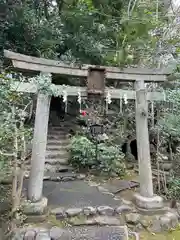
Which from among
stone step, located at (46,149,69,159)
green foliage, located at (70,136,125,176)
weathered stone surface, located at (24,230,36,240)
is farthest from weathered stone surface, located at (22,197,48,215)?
stone step, located at (46,149,69,159)

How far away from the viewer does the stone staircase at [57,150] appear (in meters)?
5.93

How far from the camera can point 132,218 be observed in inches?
141

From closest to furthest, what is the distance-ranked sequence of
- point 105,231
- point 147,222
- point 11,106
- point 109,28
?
point 11,106 < point 105,231 < point 147,222 < point 109,28

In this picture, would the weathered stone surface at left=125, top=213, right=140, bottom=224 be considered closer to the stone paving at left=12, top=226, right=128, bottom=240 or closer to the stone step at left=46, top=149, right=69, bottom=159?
the stone paving at left=12, top=226, right=128, bottom=240

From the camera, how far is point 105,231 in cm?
327

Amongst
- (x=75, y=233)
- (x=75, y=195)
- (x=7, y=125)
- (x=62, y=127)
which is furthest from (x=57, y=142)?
(x=7, y=125)

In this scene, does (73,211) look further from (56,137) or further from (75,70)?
(56,137)

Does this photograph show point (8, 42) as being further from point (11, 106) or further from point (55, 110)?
point (55, 110)

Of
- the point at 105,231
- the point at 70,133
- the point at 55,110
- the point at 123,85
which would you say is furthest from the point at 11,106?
the point at 55,110

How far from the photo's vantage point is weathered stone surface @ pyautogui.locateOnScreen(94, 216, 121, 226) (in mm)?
3424

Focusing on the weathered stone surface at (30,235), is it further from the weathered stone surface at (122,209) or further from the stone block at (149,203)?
the stone block at (149,203)

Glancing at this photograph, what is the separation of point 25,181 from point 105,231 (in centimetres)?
230

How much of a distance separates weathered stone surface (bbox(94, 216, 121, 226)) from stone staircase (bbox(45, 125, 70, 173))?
2.43 m

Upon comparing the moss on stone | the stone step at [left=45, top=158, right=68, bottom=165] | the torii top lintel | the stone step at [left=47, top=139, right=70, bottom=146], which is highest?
the torii top lintel
